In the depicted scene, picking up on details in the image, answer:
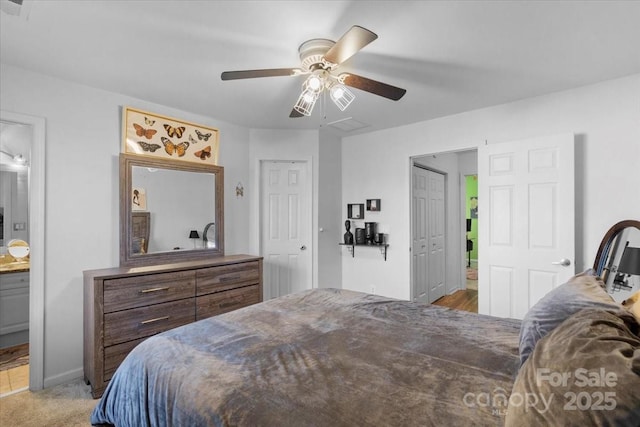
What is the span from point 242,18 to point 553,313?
2121 millimetres

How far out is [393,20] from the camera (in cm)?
178

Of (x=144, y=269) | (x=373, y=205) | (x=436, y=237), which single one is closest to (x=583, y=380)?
(x=144, y=269)

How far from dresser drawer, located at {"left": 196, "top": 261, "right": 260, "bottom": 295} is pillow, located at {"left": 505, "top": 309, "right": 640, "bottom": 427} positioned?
104 inches

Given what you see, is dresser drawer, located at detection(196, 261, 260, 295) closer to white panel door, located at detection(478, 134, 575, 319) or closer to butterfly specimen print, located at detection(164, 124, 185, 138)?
butterfly specimen print, located at detection(164, 124, 185, 138)

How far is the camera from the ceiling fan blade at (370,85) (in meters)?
1.92

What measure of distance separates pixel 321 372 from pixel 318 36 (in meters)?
1.88

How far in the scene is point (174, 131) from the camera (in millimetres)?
3223

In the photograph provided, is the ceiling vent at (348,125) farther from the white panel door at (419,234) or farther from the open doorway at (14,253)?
the open doorway at (14,253)

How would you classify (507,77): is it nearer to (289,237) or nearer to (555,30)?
(555,30)

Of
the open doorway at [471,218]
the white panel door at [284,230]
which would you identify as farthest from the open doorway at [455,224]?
the open doorway at [471,218]

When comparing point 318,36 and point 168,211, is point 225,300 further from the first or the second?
point 318,36

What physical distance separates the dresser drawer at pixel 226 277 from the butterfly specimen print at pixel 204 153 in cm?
130

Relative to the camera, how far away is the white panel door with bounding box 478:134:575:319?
270 cm

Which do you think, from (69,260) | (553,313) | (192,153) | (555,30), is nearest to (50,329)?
(69,260)
